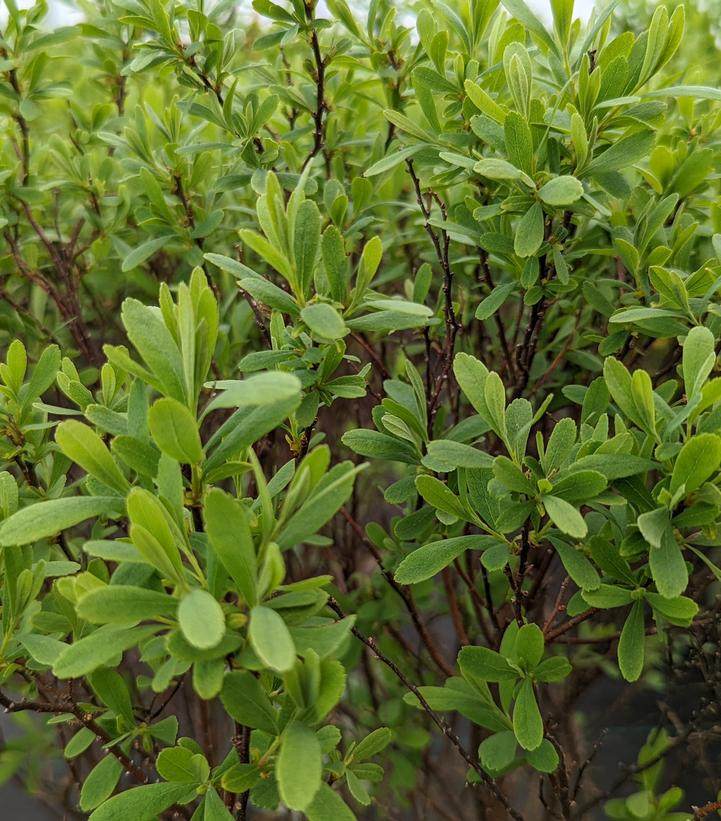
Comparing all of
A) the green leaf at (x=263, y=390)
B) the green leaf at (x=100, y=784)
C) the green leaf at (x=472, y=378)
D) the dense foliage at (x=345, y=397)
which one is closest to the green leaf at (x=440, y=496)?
the dense foliage at (x=345, y=397)

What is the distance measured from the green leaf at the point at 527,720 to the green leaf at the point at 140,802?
410mm

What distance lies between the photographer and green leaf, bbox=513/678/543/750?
93cm

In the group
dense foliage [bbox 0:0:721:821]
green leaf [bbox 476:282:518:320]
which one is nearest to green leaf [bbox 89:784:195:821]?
dense foliage [bbox 0:0:721:821]

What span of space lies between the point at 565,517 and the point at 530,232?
41 centimetres

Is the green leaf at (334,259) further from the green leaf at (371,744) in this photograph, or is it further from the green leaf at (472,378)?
→ the green leaf at (371,744)

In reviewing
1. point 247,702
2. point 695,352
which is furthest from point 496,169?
point 247,702

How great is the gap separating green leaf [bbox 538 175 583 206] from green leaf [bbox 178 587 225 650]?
0.61 m

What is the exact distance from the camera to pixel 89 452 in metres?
0.74

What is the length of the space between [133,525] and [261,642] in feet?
0.49

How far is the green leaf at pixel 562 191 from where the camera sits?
887mm

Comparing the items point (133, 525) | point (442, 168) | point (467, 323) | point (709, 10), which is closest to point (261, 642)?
point (133, 525)

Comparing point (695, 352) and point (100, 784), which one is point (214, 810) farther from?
point (695, 352)

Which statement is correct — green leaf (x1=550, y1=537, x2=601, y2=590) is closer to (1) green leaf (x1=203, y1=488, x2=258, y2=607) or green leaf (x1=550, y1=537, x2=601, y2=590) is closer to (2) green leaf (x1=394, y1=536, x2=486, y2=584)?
(2) green leaf (x1=394, y1=536, x2=486, y2=584)

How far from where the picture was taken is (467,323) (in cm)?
176
